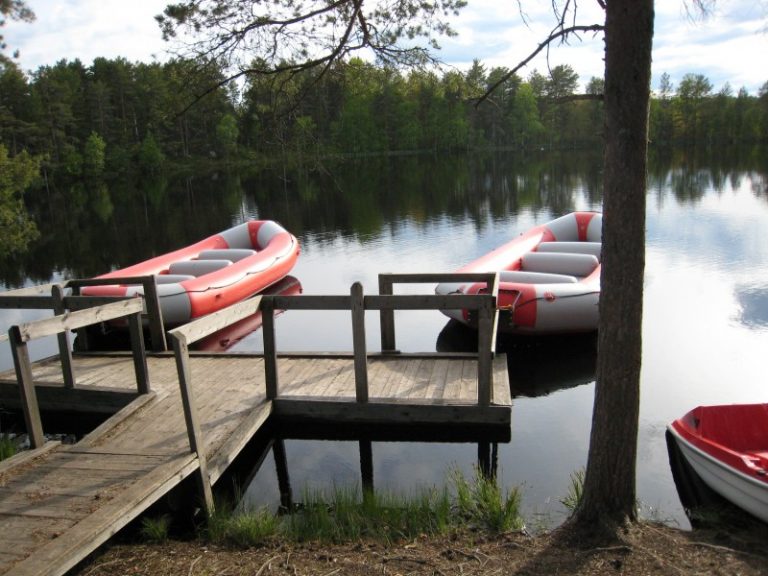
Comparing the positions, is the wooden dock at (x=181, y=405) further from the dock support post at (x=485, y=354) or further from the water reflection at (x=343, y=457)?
the water reflection at (x=343, y=457)

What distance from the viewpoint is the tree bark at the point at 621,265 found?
2883 millimetres

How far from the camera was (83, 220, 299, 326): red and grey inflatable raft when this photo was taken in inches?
356

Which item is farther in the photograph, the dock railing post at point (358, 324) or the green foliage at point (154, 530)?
the dock railing post at point (358, 324)

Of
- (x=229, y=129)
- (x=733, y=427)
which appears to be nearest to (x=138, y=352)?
(x=733, y=427)

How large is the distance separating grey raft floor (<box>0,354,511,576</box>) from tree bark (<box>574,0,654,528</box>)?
1.88 metres

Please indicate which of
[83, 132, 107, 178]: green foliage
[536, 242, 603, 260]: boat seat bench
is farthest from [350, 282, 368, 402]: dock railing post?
[83, 132, 107, 178]: green foliage

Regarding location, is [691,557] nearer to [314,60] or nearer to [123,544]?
[123,544]

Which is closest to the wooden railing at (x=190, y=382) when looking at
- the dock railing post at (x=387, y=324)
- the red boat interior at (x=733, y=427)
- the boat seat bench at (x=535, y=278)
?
the dock railing post at (x=387, y=324)

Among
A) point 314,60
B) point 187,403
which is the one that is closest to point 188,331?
point 187,403

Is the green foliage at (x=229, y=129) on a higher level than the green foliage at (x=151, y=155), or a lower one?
lower

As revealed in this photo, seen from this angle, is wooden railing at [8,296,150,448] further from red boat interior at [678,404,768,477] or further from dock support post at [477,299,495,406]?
red boat interior at [678,404,768,477]

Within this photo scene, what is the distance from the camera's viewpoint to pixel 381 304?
16.8 feet

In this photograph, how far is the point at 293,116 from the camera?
485 cm

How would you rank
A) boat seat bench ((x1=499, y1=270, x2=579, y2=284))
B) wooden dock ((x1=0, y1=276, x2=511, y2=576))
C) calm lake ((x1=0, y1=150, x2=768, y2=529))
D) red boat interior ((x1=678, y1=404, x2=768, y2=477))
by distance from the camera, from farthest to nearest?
boat seat bench ((x1=499, y1=270, x2=579, y2=284)) < calm lake ((x1=0, y1=150, x2=768, y2=529)) < red boat interior ((x1=678, y1=404, x2=768, y2=477)) < wooden dock ((x1=0, y1=276, x2=511, y2=576))
